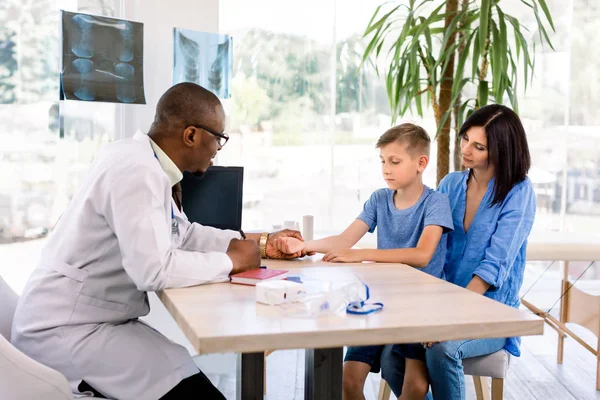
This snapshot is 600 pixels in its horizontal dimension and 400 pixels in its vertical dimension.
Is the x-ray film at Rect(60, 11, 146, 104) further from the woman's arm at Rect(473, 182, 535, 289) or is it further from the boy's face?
the woman's arm at Rect(473, 182, 535, 289)

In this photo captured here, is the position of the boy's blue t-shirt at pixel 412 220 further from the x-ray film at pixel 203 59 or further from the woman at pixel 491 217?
the x-ray film at pixel 203 59

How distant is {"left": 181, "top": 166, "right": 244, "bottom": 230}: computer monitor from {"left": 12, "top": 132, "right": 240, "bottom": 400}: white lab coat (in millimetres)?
1361

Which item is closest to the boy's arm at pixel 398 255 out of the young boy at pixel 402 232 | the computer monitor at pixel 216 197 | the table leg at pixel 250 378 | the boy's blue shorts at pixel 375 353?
the young boy at pixel 402 232

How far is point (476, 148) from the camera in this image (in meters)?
2.37

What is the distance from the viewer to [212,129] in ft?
6.27

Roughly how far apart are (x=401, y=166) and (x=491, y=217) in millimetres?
338

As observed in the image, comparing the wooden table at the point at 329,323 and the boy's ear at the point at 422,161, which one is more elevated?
the boy's ear at the point at 422,161

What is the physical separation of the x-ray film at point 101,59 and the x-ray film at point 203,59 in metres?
0.21

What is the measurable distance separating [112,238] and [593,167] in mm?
4684

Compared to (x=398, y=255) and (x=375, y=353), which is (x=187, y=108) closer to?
(x=398, y=255)

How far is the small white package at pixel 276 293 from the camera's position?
1.52 m

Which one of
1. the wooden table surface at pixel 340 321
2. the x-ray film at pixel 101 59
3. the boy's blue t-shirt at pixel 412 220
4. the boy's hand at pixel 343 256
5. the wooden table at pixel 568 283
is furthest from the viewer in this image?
the wooden table at pixel 568 283

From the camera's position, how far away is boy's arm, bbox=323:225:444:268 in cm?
221

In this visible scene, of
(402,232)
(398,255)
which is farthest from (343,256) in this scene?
(402,232)
